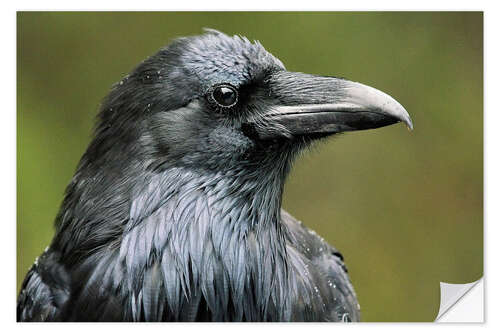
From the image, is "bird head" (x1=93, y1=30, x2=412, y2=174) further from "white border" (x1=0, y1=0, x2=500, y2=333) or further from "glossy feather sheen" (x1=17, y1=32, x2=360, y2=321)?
"white border" (x1=0, y1=0, x2=500, y2=333)

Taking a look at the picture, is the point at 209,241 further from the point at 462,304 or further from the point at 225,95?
the point at 462,304

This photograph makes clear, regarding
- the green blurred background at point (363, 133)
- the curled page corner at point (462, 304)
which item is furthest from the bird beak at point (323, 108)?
the curled page corner at point (462, 304)

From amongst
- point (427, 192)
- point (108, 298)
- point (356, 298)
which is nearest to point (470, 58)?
point (427, 192)

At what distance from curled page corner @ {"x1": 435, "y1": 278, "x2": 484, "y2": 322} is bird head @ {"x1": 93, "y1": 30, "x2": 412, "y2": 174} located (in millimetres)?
978

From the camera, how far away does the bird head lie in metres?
2.36

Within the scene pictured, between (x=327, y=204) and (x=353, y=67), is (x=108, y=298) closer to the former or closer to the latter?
(x=327, y=204)

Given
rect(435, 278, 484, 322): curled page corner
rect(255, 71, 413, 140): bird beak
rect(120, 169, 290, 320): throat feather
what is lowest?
rect(435, 278, 484, 322): curled page corner

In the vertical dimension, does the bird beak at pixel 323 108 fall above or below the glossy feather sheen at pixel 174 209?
above

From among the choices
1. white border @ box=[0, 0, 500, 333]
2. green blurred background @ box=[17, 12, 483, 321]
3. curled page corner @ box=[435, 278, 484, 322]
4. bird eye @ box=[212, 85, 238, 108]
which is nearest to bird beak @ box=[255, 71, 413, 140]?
bird eye @ box=[212, 85, 238, 108]

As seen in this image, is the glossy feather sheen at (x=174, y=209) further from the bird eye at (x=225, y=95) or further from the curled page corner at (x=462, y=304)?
the curled page corner at (x=462, y=304)

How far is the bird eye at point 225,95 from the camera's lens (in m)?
2.36

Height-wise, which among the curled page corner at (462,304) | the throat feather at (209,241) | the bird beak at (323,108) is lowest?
the curled page corner at (462,304)
